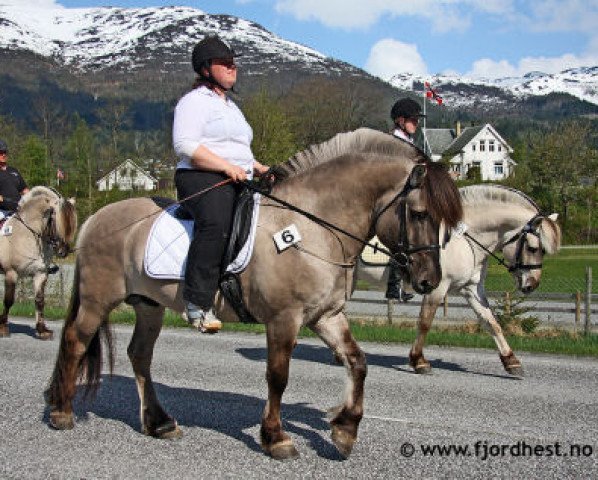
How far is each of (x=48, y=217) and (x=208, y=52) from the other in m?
8.39

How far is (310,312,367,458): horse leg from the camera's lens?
18.4 ft

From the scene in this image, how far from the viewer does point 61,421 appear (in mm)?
6582

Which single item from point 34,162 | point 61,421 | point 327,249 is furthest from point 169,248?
point 34,162

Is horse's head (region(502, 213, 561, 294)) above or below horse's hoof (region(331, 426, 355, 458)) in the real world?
above

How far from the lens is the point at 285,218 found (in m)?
5.80

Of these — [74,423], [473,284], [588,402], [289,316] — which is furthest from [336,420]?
[473,284]

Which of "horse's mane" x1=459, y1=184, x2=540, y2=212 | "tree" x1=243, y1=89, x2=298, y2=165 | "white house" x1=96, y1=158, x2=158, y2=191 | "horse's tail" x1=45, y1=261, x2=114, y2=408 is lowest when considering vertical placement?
"horse's tail" x1=45, y1=261, x2=114, y2=408

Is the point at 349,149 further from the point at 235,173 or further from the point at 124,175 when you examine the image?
the point at 124,175

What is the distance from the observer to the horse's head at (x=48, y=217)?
43.2 ft

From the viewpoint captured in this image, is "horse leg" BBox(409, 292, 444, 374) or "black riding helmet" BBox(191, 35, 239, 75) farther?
"horse leg" BBox(409, 292, 444, 374)

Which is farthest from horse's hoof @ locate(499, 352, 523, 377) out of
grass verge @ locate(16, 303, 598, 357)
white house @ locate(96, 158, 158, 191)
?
white house @ locate(96, 158, 158, 191)

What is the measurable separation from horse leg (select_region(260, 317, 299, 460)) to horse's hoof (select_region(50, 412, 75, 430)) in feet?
6.66

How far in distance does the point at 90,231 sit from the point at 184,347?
18.0 feet

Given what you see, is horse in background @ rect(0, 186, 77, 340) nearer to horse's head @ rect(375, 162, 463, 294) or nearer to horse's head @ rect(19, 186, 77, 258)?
horse's head @ rect(19, 186, 77, 258)
